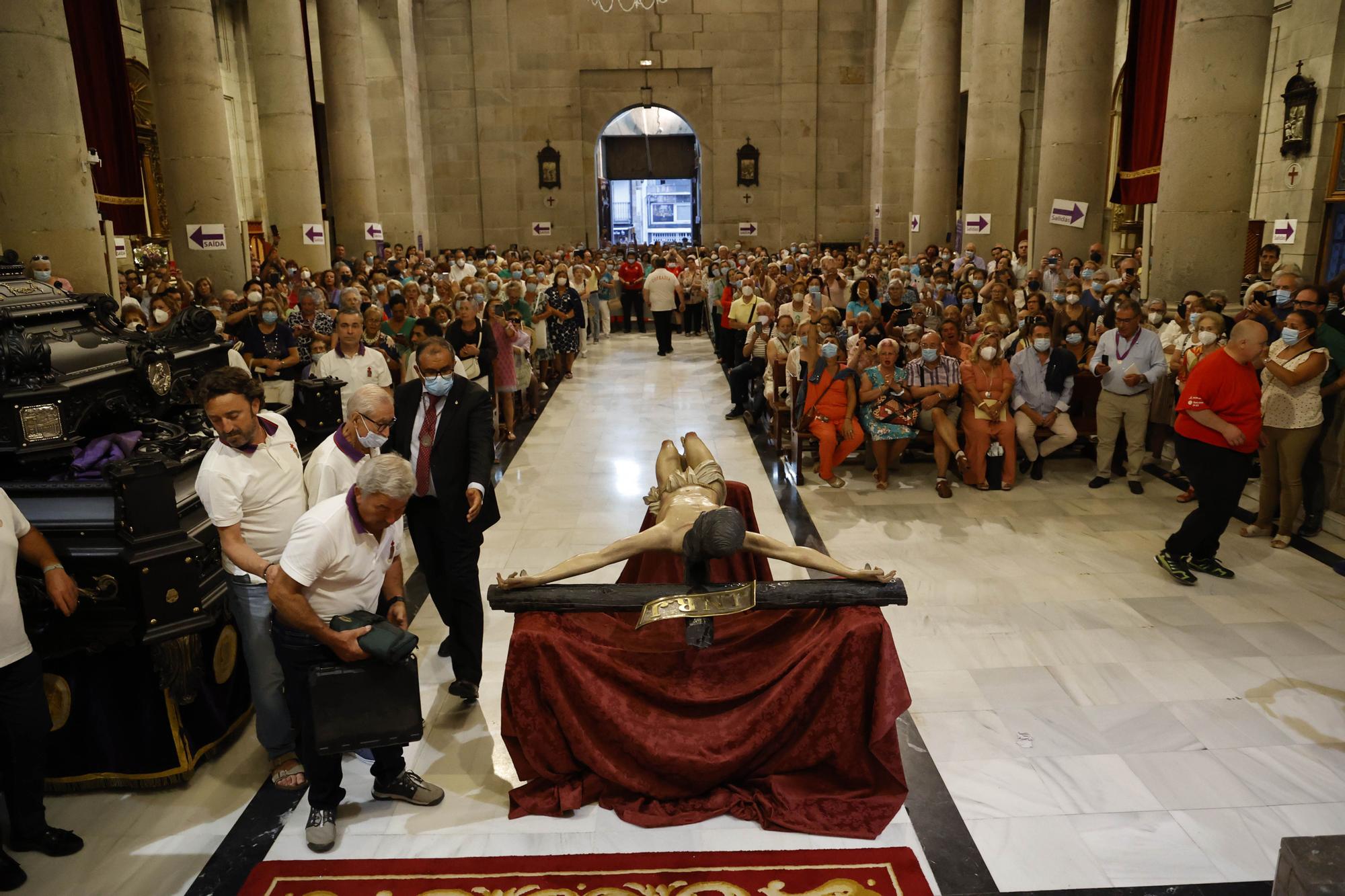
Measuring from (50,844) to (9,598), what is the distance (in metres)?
1.06

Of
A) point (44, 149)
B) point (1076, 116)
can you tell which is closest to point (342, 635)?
point (44, 149)

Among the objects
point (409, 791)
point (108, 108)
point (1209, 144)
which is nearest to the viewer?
point (409, 791)

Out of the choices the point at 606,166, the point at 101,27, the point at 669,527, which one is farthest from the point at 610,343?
the point at 669,527

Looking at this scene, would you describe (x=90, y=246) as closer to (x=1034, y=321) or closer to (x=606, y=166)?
(x=1034, y=321)

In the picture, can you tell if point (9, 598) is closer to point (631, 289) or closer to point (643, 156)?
point (631, 289)

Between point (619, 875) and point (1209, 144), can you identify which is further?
point (1209, 144)

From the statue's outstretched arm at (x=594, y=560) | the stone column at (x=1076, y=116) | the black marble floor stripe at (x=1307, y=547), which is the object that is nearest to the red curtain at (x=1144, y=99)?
the stone column at (x=1076, y=116)

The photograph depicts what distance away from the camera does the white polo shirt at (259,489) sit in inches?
161

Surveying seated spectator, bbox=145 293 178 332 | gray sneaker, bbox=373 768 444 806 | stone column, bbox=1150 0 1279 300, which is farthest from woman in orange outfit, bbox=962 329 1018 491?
seated spectator, bbox=145 293 178 332

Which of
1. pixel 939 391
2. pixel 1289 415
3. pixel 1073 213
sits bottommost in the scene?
pixel 939 391

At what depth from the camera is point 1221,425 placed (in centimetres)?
636

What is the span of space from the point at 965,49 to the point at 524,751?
2434 cm

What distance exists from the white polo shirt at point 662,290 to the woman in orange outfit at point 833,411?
8.25 m

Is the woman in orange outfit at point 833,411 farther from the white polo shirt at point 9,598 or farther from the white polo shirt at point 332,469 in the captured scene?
the white polo shirt at point 9,598
